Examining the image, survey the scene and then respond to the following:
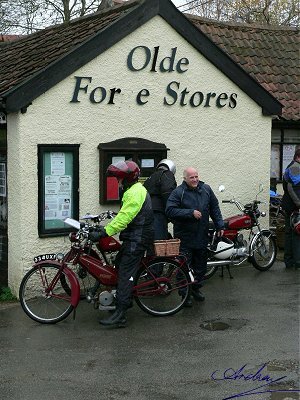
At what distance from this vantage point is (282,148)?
13.9 metres

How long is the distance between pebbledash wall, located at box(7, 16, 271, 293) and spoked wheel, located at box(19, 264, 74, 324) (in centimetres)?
89

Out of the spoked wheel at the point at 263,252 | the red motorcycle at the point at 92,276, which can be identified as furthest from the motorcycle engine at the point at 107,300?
the spoked wheel at the point at 263,252

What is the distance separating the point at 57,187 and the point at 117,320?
2342 millimetres

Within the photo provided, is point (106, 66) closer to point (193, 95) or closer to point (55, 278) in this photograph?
point (193, 95)

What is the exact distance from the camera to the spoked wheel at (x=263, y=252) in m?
10.1

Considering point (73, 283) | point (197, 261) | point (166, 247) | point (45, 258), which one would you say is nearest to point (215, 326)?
point (166, 247)

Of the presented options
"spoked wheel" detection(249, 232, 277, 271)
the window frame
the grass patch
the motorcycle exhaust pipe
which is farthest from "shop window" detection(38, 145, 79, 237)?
the window frame

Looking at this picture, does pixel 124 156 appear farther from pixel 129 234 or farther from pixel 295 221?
pixel 295 221

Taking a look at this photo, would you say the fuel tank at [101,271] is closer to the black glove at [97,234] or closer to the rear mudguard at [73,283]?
the rear mudguard at [73,283]

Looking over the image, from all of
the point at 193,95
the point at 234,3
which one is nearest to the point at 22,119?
the point at 193,95

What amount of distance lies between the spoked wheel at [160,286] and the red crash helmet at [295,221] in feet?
8.88

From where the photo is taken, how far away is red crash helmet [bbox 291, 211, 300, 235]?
9938mm

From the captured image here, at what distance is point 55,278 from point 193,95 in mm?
3955

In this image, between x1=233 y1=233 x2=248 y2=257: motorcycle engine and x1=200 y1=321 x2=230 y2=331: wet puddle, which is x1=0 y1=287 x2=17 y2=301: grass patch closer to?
x1=200 y1=321 x2=230 y2=331: wet puddle
